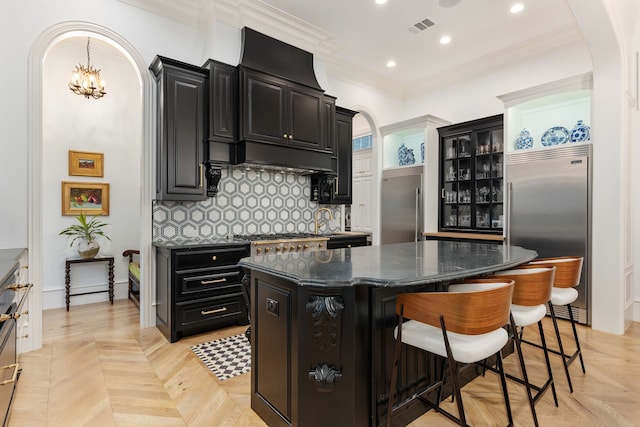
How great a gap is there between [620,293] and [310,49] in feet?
14.6

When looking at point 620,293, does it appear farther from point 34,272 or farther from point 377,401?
point 34,272

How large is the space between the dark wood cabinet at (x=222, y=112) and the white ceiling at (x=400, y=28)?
2.08ft

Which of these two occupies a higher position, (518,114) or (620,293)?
(518,114)

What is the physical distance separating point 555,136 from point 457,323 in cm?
365

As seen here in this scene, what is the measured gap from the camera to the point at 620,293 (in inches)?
129

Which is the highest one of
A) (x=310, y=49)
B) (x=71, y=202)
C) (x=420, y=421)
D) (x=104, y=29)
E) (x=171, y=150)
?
(x=310, y=49)

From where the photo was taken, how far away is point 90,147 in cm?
445

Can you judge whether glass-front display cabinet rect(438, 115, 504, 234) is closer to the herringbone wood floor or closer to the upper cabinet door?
the herringbone wood floor

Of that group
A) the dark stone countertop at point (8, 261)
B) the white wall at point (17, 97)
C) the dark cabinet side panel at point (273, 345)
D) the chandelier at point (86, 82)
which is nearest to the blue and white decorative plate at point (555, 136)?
the dark cabinet side panel at point (273, 345)

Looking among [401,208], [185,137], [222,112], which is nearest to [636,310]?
[401,208]

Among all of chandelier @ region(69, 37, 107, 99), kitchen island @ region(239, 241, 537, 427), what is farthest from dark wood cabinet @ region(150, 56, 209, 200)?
kitchen island @ region(239, 241, 537, 427)

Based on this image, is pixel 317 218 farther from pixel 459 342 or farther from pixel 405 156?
pixel 459 342

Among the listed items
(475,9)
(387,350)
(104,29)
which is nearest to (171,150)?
(104,29)

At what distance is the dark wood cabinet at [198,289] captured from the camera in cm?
309
